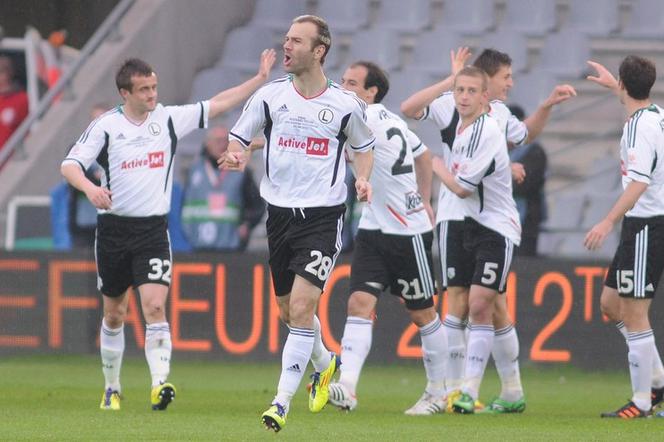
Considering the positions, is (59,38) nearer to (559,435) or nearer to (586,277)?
(586,277)

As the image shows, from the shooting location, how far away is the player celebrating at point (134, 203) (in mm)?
10742

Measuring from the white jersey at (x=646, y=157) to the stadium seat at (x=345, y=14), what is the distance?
30.4 feet

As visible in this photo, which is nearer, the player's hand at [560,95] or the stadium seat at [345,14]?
the player's hand at [560,95]

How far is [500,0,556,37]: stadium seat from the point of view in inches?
711

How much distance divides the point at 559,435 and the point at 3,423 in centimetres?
341

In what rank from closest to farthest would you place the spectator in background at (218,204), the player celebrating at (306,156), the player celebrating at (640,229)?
the player celebrating at (306,156), the player celebrating at (640,229), the spectator in background at (218,204)

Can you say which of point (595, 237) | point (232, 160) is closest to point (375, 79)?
point (595, 237)

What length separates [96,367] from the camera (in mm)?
14664

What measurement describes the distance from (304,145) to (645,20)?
31.4 ft

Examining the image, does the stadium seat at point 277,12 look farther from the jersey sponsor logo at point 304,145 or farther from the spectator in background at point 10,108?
the jersey sponsor logo at point 304,145

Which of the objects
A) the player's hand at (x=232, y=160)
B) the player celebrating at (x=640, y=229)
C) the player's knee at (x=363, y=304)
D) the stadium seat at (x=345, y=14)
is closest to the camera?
the player's hand at (x=232, y=160)

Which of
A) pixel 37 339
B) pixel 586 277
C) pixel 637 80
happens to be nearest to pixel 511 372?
pixel 637 80

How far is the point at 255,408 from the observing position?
11.0 meters

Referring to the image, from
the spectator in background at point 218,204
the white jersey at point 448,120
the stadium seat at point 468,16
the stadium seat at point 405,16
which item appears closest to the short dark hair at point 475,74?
the white jersey at point 448,120
